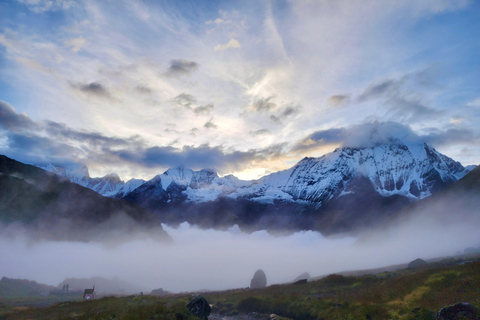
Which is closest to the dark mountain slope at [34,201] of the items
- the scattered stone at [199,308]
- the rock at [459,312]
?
the scattered stone at [199,308]

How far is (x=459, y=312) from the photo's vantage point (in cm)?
1634

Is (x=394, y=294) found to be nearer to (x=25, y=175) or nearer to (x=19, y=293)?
(x=19, y=293)

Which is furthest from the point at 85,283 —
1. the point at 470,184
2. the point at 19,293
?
the point at 470,184

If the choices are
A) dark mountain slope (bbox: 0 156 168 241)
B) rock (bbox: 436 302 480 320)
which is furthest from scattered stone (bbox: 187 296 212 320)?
dark mountain slope (bbox: 0 156 168 241)

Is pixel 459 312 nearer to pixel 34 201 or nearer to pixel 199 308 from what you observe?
pixel 199 308


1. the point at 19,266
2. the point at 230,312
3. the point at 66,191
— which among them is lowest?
the point at 230,312

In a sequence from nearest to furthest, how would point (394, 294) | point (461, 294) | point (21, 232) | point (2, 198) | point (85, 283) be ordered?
point (461, 294), point (394, 294), point (85, 283), point (2, 198), point (21, 232)

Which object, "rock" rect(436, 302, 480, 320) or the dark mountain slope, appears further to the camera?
the dark mountain slope

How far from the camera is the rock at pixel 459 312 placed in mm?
15913

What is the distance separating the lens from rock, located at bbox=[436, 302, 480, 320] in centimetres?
1591

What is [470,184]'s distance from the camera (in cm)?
16575

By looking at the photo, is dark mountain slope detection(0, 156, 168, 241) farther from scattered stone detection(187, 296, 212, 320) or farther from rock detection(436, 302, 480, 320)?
rock detection(436, 302, 480, 320)

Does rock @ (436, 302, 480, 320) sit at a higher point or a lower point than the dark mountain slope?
lower

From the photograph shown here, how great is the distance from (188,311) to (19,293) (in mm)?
109459
